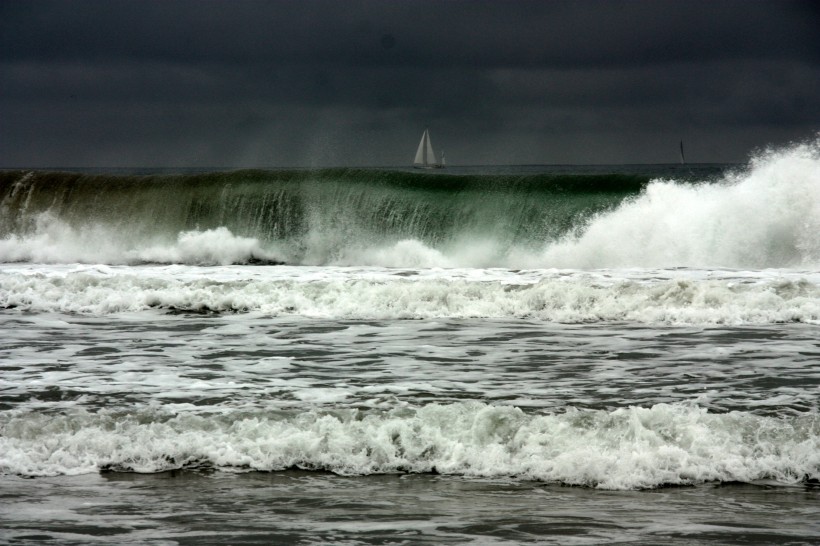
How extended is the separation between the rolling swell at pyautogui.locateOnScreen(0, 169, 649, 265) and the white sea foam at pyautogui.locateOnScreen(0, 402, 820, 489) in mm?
14328

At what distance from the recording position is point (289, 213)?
2392cm

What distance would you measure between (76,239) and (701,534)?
73.5 feet

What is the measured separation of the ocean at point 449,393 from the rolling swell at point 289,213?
87.5 inches

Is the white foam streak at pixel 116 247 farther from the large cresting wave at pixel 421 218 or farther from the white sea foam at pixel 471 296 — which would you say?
the white sea foam at pixel 471 296

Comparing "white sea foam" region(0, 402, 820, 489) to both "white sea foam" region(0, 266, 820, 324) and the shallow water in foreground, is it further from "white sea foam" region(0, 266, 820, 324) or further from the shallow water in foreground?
"white sea foam" region(0, 266, 820, 324)

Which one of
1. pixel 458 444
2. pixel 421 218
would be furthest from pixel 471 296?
pixel 421 218

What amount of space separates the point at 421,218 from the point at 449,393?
15.6 meters

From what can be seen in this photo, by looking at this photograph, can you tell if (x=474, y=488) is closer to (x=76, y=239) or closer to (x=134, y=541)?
(x=134, y=541)

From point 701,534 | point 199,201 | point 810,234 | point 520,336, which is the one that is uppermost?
point 199,201

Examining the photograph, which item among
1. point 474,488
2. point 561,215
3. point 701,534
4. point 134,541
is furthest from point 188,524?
point 561,215

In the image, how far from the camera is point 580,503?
513 cm

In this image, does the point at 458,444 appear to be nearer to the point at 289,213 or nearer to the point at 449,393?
the point at 449,393

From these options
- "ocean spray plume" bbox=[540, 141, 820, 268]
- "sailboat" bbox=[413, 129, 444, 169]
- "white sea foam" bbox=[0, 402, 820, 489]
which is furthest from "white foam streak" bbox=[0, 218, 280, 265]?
"sailboat" bbox=[413, 129, 444, 169]

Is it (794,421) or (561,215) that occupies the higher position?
(561,215)
